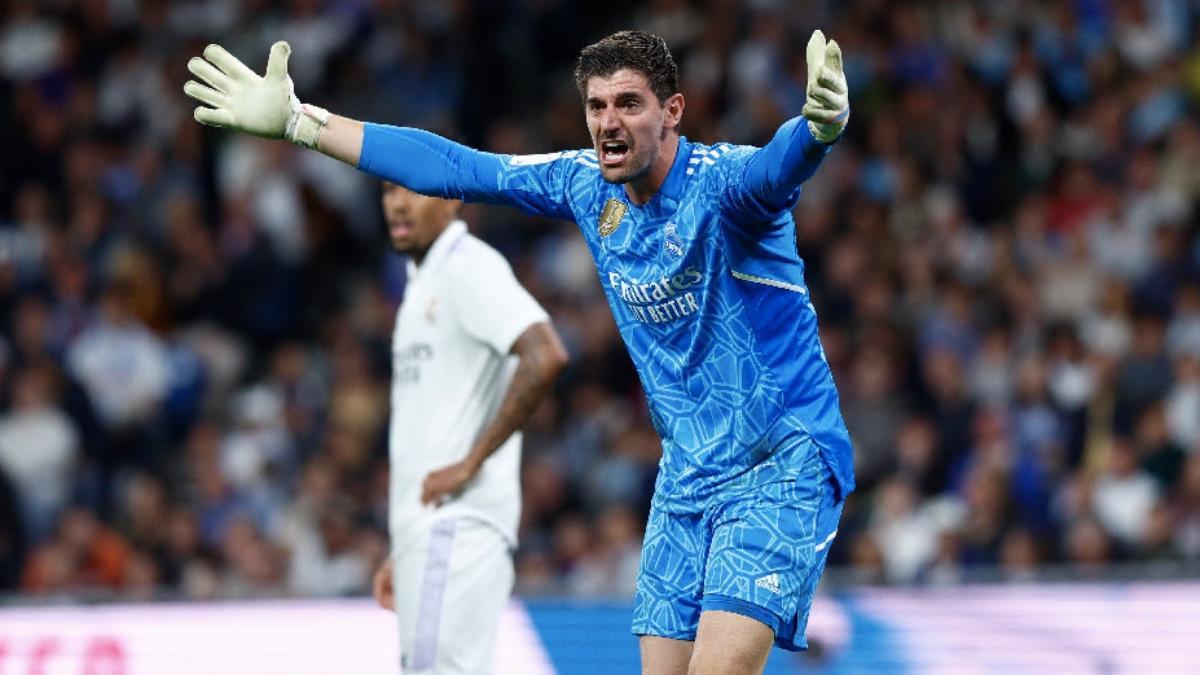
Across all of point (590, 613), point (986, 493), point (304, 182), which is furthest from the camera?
point (304, 182)

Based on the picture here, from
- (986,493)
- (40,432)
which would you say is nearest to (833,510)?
(986,493)

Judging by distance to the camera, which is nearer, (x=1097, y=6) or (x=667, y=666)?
(x=667, y=666)

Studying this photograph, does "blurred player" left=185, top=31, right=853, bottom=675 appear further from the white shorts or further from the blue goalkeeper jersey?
the white shorts

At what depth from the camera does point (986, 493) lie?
11.8 m

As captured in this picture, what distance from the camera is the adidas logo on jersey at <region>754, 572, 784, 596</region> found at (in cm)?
568

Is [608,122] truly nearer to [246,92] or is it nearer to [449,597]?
[246,92]

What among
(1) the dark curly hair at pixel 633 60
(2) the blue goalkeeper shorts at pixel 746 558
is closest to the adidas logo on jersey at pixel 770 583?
(2) the blue goalkeeper shorts at pixel 746 558

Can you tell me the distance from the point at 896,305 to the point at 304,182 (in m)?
4.72

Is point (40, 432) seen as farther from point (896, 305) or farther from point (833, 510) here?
point (833, 510)

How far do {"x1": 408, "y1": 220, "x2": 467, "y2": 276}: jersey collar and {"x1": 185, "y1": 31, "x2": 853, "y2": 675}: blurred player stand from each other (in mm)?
1772

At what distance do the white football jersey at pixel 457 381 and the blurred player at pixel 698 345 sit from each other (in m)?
1.58

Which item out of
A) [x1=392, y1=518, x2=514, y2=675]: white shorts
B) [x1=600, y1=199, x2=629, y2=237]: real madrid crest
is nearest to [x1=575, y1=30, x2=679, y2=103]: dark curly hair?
[x1=600, y1=199, x2=629, y2=237]: real madrid crest

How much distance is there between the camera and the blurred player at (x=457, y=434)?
7426mm

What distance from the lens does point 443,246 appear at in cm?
785
